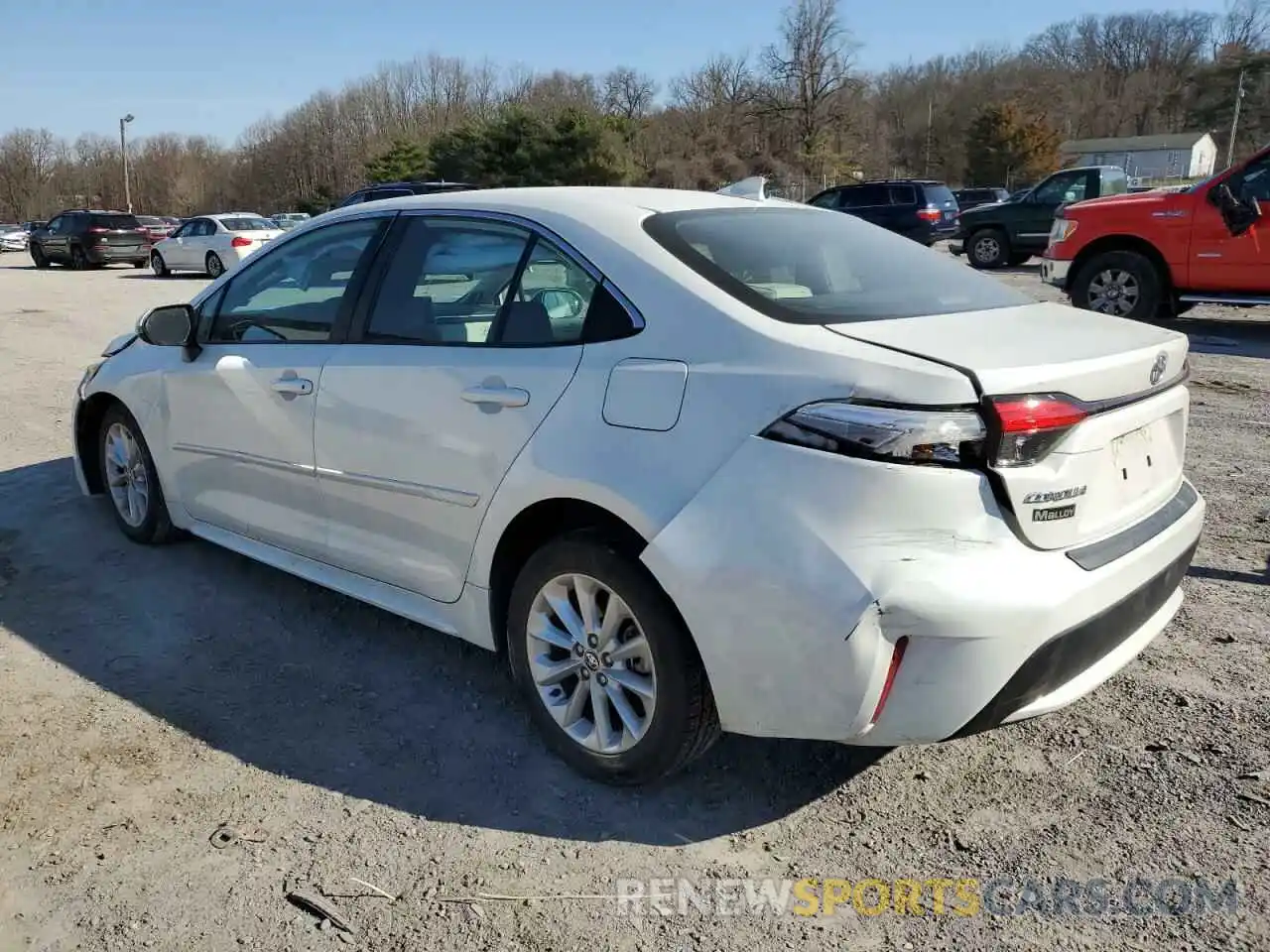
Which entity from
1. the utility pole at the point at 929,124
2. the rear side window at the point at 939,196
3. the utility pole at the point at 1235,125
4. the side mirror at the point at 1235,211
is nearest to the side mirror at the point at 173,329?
the side mirror at the point at 1235,211

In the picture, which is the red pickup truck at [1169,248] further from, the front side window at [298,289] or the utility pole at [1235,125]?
the utility pole at [1235,125]

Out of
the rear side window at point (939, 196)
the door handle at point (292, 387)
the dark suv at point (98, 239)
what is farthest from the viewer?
the dark suv at point (98, 239)

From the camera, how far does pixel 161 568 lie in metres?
4.60

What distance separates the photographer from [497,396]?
9.74 feet

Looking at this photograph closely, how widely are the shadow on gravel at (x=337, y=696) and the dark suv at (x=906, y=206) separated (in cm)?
2059

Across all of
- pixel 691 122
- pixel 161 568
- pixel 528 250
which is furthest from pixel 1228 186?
pixel 691 122

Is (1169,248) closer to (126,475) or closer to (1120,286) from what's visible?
(1120,286)

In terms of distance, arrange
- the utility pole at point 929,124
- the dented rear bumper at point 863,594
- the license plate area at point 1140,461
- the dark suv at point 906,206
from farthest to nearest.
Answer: the utility pole at point 929,124, the dark suv at point 906,206, the license plate area at point 1140,461, the dented rear bumper at point 863,594

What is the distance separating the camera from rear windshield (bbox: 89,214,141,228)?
27875 millimetres

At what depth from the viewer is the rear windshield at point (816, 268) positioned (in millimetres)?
2768

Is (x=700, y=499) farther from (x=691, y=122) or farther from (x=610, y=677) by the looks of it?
(x=691, y=122)

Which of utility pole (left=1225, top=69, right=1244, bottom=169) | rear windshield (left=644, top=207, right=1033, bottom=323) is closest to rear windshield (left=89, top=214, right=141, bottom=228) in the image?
rear windshield (left=644, top=207, right=1033, bottom=323)

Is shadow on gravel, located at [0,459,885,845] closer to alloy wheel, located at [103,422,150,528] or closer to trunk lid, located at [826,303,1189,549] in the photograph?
alloy wheel, located at [103,422,150,528]

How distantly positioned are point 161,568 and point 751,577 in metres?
3.25
